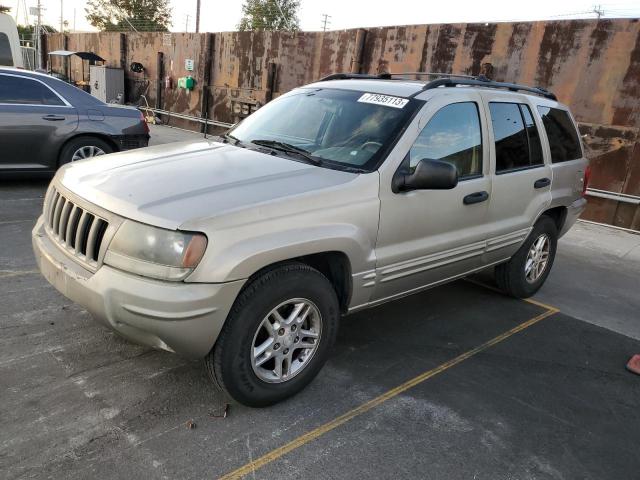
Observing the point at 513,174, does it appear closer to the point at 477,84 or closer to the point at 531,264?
the point at 477,84

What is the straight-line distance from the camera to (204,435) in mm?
2709

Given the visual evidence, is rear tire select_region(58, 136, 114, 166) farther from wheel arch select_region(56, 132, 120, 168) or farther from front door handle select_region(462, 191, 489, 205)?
front door handle select_region(462, 191, 489, 205)

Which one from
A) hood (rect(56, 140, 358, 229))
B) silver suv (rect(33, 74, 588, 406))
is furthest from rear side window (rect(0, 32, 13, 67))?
hood (rect(56, 140, 358, 229))

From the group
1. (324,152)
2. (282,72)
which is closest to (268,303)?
(324,152)

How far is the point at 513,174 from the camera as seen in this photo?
4.27 meters

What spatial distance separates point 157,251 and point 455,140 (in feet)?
7.42

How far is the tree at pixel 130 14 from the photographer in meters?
50.3

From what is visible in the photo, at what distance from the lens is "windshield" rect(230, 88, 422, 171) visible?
11.1ft

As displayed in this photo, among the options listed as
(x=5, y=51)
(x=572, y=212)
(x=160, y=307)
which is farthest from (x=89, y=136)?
(x=572, y=212)

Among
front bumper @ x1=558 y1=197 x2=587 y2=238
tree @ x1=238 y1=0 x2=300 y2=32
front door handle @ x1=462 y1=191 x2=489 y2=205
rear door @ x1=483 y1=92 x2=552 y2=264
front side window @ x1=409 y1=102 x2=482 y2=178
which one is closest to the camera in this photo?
front side window @ x1=409 y1=102 x2=482 y2=178

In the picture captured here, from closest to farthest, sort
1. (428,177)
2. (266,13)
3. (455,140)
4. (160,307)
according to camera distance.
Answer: (160,307), (428,177), (455,140), (266,13)

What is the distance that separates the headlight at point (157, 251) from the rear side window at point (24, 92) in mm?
5685

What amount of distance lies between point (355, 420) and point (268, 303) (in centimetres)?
84

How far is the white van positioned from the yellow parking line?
10365mm
